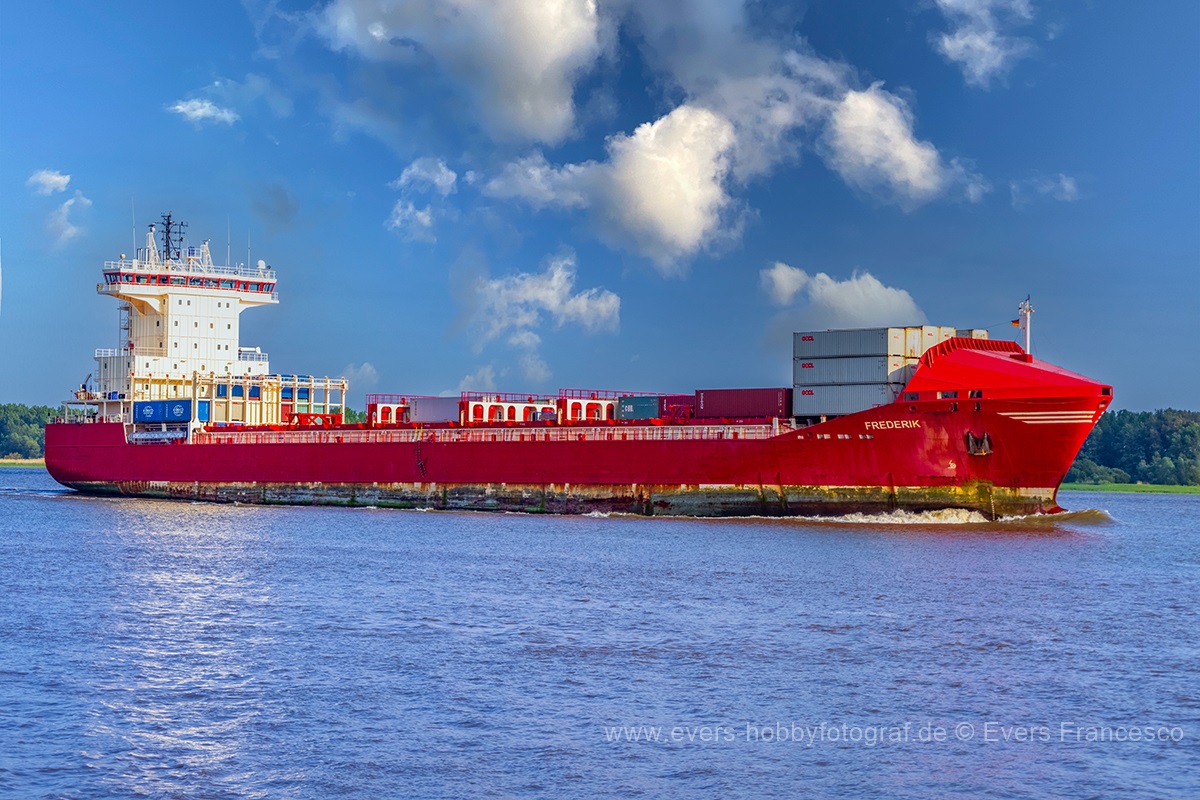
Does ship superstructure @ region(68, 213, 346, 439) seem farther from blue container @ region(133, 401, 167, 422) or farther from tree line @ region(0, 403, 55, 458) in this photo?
tree line @ region(0, 403, 55, 458)

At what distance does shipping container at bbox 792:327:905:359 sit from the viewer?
3856 cm

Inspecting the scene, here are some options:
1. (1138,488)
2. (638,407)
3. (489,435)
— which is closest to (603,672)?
(489,435)

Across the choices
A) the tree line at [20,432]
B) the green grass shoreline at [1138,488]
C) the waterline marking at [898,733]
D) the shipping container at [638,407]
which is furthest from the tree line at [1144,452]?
the tree line at [20,432]

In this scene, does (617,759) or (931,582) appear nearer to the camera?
(617,759)

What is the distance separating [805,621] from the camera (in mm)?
21500

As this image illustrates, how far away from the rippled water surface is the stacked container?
7.19m

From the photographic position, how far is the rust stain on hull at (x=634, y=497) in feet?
121

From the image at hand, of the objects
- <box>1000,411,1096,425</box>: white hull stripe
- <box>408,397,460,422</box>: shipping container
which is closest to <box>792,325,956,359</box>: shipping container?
<box>1000,411,1096,425</box>: white hull stripe

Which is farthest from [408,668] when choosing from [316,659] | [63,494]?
[63,494]

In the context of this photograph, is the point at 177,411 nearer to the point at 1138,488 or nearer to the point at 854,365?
the point at 854,365

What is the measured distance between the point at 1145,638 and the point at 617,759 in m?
10.9

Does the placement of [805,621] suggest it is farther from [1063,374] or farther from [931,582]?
[1063,374]

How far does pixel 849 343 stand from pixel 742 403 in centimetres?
479

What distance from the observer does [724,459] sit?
40.9m
